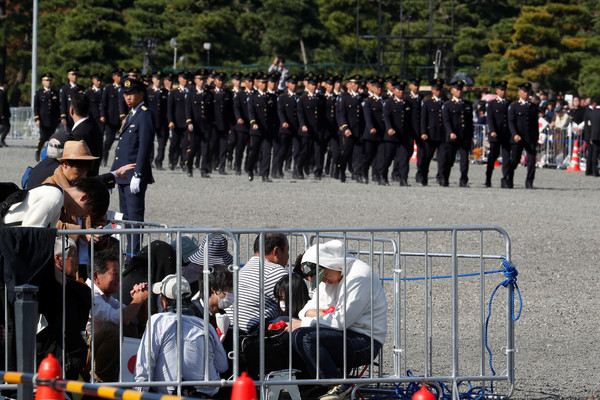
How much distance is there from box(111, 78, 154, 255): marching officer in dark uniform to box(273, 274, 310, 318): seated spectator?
11.7 feet

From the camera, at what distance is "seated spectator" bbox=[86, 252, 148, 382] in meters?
5.78

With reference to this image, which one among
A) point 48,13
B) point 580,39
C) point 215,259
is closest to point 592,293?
point 215,259

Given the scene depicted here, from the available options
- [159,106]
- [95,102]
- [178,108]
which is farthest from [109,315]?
[95,102]

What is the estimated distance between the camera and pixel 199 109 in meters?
21.4

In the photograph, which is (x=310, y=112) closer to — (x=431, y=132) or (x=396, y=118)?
(x=396, y=118)

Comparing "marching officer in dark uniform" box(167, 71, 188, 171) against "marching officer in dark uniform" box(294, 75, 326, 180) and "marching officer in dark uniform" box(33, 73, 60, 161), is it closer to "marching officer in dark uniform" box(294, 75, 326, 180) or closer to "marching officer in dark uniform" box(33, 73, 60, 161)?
"marching officer in dark uniform" box(294, 75, 326, 180)

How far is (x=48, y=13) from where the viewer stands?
162ft

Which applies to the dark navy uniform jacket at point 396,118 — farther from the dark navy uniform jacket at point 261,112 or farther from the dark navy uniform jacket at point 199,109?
the dark navy uniform jacket at point 199,109

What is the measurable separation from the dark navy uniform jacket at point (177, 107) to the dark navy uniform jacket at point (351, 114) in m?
2.98

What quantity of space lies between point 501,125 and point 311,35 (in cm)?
2566

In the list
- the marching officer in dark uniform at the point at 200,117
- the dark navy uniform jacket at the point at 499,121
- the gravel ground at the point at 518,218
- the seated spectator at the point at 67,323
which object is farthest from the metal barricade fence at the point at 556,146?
the seated spectator at the point at 67,323

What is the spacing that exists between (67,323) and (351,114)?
1552 centimetres

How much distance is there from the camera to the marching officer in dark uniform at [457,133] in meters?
20.1

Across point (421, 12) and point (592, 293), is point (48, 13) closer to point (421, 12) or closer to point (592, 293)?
point (421, 12)
